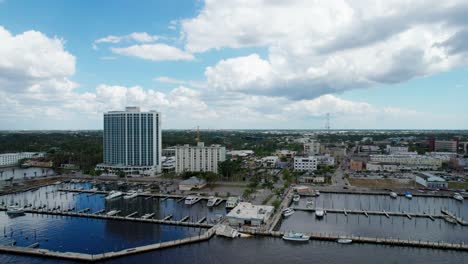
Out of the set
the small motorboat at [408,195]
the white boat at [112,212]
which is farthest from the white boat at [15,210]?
the small motorboat at [408,195]

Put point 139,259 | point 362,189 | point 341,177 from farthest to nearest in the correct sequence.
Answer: point 341,177, point 362,189, point 139,259

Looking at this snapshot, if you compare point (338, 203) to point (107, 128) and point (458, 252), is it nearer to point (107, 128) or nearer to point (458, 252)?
point (458, 252)

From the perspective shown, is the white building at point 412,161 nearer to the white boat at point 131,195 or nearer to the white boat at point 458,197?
the white boat at point 458,197

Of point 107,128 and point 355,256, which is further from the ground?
point 107,128

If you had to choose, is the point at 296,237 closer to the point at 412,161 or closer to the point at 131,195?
the point at 131,195

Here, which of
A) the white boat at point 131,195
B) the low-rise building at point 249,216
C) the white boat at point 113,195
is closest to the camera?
the low-rise building at point 249,216

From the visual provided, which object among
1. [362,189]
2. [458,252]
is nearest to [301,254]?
[458,252]

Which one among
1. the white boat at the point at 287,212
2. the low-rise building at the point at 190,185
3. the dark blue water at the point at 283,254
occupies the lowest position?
the dark blue water at the point at 283,254

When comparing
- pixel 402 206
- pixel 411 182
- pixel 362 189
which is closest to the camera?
pixel 402 206
